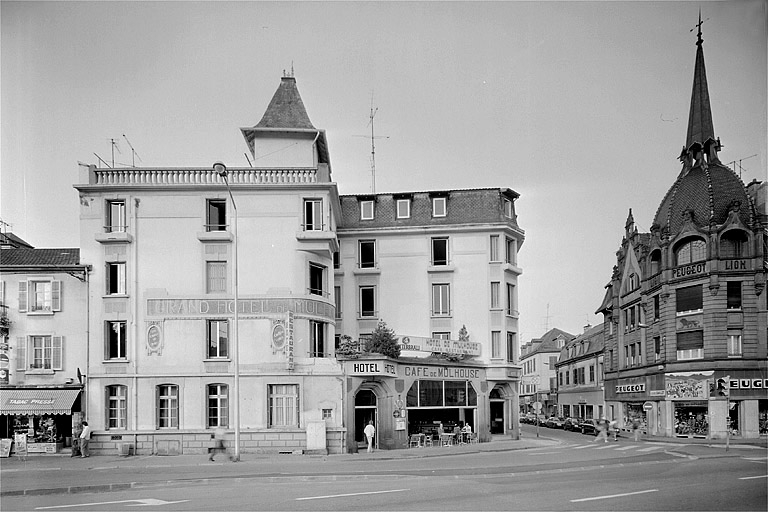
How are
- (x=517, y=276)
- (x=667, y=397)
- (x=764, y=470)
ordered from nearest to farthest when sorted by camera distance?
(x=764, y=470) → (x=517, y=276) → (x=667, y=397)

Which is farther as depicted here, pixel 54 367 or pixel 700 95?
pixel 54 367

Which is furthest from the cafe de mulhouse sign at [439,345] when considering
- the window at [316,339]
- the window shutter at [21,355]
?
the window shutter at [21,355]

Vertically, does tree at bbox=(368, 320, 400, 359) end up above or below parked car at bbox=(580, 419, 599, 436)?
above

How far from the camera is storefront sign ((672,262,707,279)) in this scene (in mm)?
52188

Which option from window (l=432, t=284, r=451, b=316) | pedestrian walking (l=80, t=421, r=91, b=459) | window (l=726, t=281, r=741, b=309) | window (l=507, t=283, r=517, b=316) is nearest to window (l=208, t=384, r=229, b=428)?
pedestrian walking (l=80, t=421, r=91, b=459)

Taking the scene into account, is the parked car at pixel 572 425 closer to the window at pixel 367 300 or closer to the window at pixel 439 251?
the window at pixel 439 251

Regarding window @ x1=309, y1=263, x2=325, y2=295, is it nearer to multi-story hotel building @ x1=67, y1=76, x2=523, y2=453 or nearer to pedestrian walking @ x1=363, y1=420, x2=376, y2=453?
multi-story hotel building @ x1=67, y1=76, x2=523, y2=453

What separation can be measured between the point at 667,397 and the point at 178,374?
36.3m

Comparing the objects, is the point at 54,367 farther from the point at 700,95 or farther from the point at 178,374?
the point at 700,95

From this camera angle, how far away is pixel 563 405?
326 ft

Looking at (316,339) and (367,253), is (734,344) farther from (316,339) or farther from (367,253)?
(316,339)

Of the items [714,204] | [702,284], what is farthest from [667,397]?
[714,204]

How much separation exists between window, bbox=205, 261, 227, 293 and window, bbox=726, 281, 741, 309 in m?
31.4

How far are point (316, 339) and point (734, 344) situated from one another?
89.3ft
